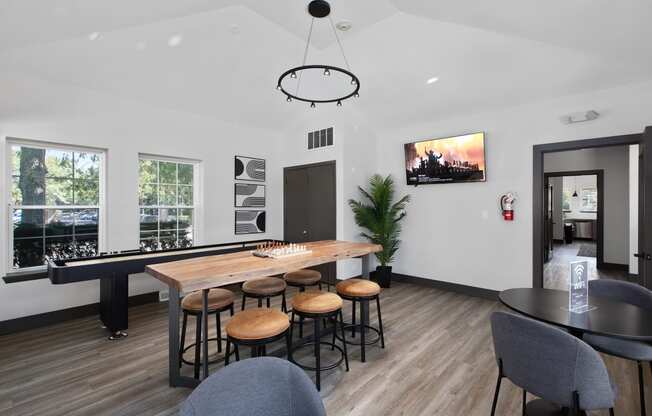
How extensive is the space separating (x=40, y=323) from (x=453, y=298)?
5.32 m

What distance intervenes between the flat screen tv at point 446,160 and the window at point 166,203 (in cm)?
366

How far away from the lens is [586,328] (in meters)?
1.68

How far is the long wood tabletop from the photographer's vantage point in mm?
1940

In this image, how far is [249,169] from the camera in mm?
5617

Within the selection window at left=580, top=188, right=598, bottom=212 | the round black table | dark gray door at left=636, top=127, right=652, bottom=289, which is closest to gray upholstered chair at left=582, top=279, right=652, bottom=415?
the round black table

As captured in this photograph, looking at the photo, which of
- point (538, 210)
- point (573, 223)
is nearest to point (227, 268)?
point (538, 210)

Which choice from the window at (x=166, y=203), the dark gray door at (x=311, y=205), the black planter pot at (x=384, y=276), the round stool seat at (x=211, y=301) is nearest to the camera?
the round stool seat at (x=211, y=301)

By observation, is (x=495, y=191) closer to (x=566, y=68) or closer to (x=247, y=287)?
(x=566, y=68)

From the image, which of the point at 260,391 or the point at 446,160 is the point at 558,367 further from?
the point at 446,160

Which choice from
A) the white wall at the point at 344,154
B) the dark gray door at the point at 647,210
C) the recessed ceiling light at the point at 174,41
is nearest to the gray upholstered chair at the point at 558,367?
the dark gray door at the point at 647,210

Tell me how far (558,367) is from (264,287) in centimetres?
226

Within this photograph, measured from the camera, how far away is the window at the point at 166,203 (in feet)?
14.5

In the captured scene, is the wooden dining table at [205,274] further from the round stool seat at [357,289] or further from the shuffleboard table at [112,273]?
the shuffleboard table at [112,273]

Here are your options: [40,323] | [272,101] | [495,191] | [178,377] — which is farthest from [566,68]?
Result: [40,323]
